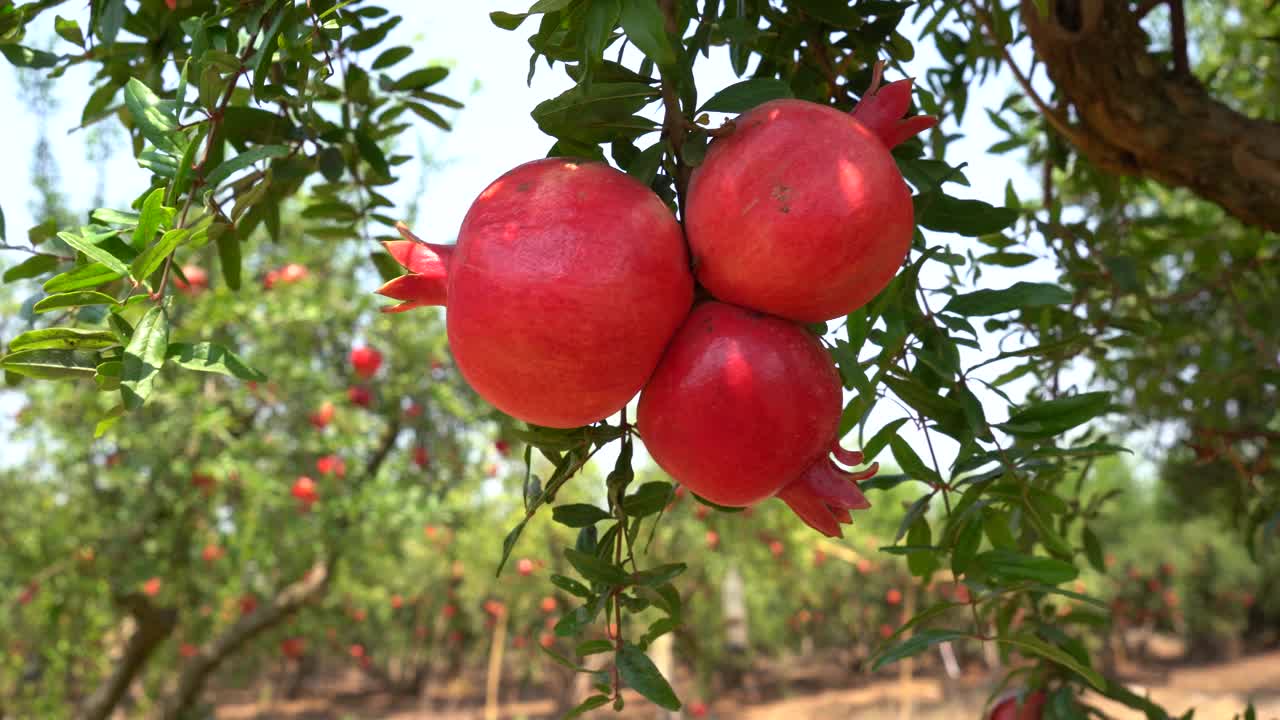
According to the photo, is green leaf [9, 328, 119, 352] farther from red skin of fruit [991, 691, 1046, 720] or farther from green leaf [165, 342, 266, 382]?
red skin of fruit [991, 691, 1046, 720]

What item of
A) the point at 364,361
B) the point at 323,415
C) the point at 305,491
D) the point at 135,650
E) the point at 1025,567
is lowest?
the point at 135,650

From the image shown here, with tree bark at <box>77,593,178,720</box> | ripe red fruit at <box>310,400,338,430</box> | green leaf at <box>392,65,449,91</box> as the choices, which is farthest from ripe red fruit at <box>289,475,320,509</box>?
green leaf at <box>392,65,449,91</box>

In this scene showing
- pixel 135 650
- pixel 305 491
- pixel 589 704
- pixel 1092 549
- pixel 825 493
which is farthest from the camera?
pixel 135 650

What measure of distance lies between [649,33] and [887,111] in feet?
0.64

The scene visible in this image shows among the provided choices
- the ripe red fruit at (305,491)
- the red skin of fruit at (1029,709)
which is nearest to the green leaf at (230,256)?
the red skin of fruit at (1029,709)

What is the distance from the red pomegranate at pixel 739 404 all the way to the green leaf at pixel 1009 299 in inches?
10.5

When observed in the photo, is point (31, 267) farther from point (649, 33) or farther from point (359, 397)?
point (359, 397)

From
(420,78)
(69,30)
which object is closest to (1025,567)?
(420,78)

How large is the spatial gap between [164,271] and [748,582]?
11748mm

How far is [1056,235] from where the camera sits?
158 cm

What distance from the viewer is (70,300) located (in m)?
0.80

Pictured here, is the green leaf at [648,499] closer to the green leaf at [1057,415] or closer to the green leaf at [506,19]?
the green leaf at [1057,415]

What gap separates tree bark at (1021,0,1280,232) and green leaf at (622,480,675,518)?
887mm

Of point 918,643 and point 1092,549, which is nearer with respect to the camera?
point 918,643
